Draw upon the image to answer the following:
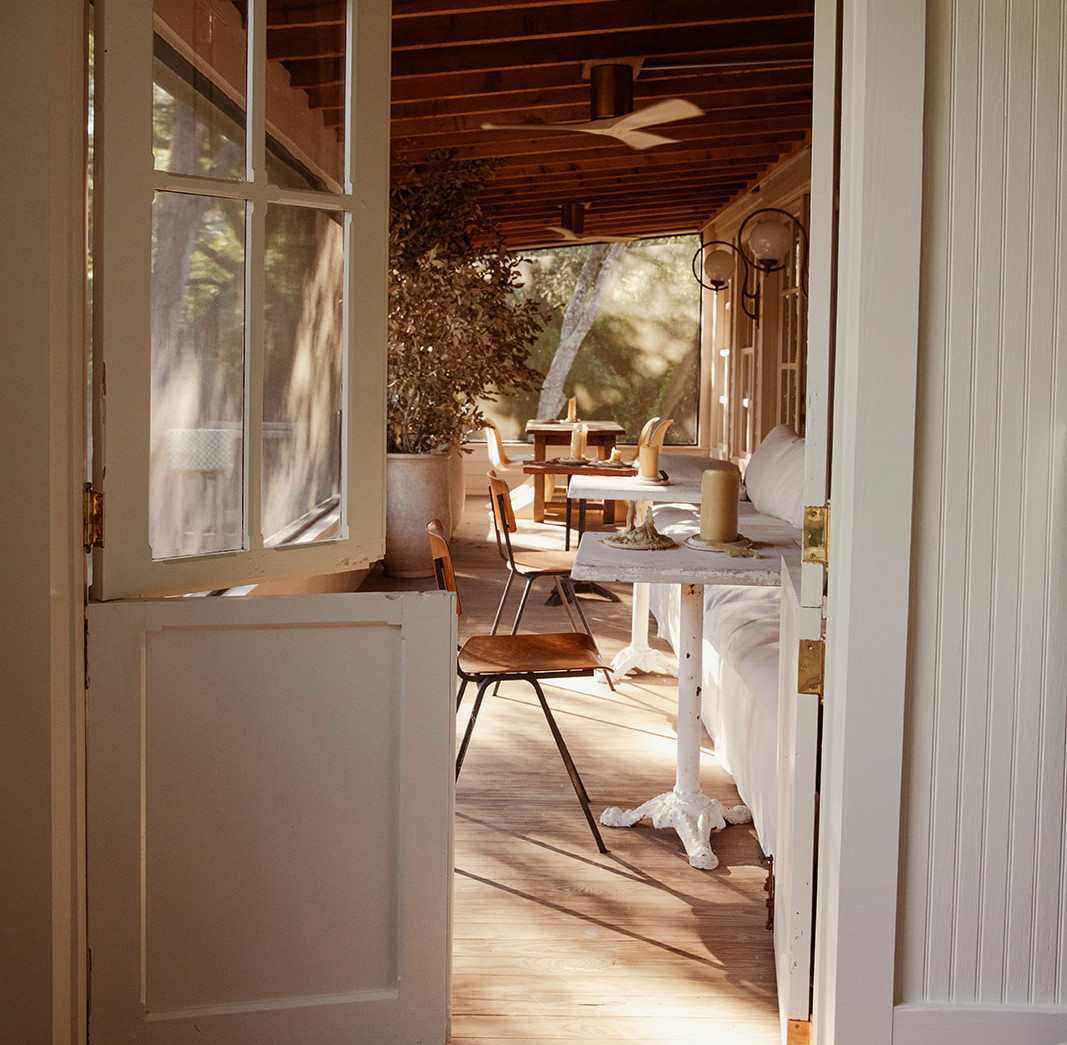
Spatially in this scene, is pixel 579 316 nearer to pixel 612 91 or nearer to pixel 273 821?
pixel 612 91


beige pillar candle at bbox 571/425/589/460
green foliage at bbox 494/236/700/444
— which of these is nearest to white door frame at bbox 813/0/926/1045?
beige pillar candle at bbox 571/425/589/460

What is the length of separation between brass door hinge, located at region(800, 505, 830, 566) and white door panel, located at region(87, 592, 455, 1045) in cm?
67

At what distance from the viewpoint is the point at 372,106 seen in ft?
7.82

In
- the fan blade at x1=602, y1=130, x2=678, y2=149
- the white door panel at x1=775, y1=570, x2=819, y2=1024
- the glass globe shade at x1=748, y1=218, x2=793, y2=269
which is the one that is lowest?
the white door panel at x1=775, y1=570, x2=819, y2=1024

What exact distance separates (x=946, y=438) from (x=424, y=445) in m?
6.32

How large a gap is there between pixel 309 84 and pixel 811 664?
1.49 meters

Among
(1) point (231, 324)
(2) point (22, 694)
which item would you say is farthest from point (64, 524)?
(1) point (231, 324)

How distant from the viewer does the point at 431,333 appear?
769 centimetres

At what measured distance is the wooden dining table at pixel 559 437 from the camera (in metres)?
9.84

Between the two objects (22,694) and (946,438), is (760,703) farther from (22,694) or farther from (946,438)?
(22,694)

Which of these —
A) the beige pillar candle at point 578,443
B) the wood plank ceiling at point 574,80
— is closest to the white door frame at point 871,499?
the wood plank ceiling at point 574,80

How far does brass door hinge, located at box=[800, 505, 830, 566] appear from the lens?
1.93 meters

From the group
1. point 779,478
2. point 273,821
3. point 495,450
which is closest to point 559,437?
point 495,450

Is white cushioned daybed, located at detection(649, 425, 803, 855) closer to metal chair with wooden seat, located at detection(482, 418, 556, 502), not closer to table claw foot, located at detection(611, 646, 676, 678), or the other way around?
table claw foot, located at detection(611, 646, 676, 678)
